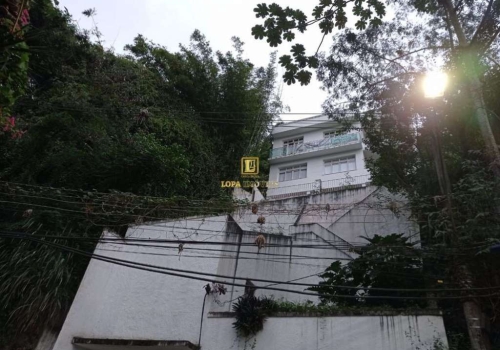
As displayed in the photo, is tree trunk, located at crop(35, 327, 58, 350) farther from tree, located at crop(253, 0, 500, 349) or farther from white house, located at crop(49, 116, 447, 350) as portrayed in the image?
tree, located at crop(253, 0, 500, 349)

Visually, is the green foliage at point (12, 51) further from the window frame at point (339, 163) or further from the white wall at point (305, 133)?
the white wall at point (305, 133)

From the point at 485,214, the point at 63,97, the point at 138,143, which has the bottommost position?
the point at 485,214

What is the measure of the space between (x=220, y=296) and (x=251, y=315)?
1.24 metres

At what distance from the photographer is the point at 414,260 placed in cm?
715

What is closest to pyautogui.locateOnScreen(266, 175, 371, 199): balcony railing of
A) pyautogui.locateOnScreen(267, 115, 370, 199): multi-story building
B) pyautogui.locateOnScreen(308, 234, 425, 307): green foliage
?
pyautogui.locateOnScreen(267, 115, 370, 199): multi-story building

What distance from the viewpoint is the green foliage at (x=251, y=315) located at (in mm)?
6832

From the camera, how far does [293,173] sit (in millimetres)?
24750

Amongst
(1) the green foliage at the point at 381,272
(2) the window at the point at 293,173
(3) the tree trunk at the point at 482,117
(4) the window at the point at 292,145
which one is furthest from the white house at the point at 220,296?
(4) the window at the point at 292,145

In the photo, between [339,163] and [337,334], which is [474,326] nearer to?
[337,334]

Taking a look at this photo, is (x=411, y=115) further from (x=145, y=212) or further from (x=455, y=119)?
(x=145, y=212)

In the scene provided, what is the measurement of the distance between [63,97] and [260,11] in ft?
32.6

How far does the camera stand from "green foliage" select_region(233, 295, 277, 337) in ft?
22.4

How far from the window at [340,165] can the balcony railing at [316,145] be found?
0.89 meters

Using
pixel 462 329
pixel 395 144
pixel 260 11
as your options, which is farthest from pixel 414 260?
pixel 260 11
